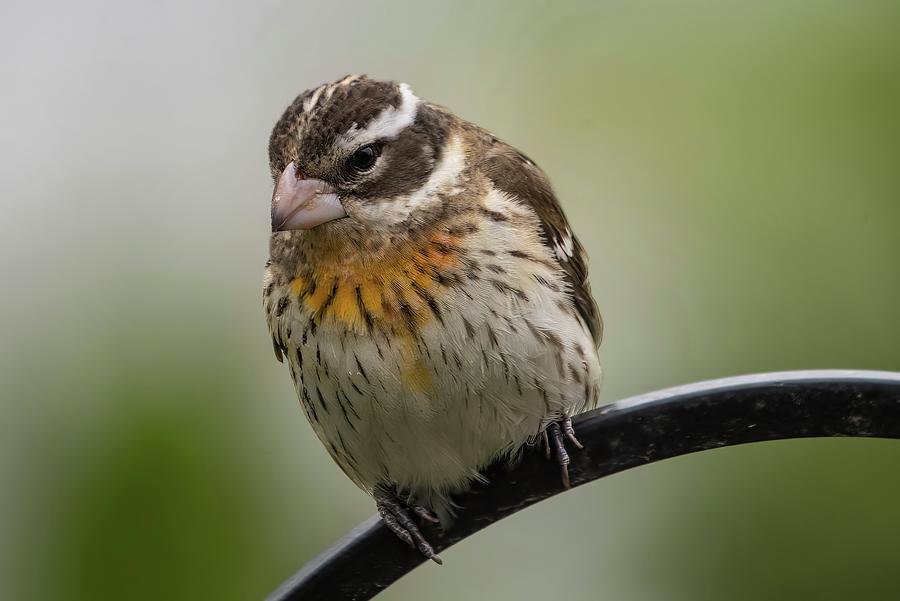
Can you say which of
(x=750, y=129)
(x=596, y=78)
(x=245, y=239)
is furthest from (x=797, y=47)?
(x=245, y=239)

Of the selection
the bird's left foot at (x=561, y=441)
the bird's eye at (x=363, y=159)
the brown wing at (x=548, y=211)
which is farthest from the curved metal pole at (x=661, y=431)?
the bird's eye at (x=363, y=159)

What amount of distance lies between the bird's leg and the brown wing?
1.68 ft

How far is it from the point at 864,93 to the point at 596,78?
0.62 meters

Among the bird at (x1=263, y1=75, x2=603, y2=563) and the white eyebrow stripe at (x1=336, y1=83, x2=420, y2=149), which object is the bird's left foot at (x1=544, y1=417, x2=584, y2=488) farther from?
the white eyebrow stripe at (x1=336, y1=83, x2=420, y2=149)

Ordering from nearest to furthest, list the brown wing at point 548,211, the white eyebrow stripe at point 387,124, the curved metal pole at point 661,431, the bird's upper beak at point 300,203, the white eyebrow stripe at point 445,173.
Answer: the curved metal pole at point 661,431 < the bird's upper beak at point 300,203 < the white eyebrow stripe at point 387,124 < the white eyebrow stripe at point 445,173 < the brown wing at point 548,211

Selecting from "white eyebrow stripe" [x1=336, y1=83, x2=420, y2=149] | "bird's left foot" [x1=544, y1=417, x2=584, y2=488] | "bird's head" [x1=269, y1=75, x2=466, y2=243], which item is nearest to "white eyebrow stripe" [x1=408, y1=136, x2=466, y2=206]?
"bird's head" [x1=269, y1=75, x2=466, y2=243]

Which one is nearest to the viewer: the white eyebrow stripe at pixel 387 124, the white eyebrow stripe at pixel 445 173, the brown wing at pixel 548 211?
the white eyebrow stripe at pixel 387 124

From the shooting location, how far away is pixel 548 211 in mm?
3395

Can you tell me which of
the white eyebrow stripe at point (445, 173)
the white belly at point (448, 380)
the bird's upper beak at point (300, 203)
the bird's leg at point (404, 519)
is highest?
the bird's upper beak at point (300, 203)

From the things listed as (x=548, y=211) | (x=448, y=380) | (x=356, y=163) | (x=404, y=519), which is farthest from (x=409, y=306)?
(x=548, y=211)

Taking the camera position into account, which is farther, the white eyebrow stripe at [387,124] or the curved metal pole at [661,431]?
the white eyebrow stripe at [387,124]

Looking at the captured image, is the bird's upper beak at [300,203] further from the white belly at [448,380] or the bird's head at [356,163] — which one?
the white belly at [448,380]

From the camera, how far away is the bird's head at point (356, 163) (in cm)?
290

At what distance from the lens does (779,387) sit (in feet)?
8.38
